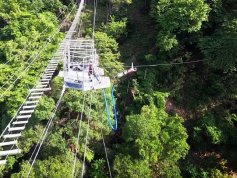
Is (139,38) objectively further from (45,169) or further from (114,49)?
(45,169)

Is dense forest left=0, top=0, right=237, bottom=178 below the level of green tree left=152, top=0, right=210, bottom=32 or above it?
below

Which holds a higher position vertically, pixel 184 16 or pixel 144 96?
pixel 184 16

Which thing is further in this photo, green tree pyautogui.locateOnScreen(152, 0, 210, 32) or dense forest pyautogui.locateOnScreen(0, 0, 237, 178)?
green tree pyautogui.locateOnScreen(152, 0, 210, 32)

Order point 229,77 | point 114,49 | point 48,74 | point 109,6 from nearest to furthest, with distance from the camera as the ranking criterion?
point 48,74
point 229,77
point 114,49
point 109,6

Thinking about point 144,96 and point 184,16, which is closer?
point 144,96

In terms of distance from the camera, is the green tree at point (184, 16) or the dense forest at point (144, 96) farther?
the green tree at point (184, 16)

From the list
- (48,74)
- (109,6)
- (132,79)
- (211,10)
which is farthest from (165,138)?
(109,6)

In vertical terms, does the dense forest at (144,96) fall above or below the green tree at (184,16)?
below

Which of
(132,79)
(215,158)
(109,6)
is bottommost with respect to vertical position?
(215,158)
